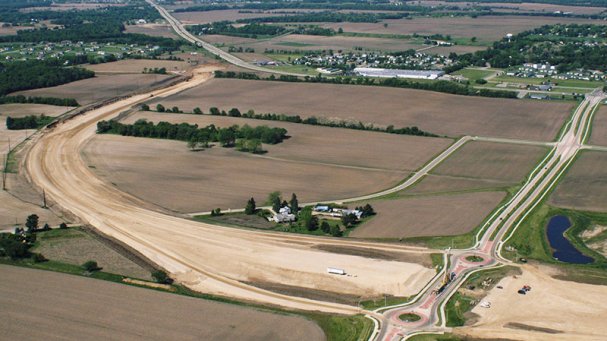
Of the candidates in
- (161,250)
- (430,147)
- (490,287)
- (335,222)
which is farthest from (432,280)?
(430,147)

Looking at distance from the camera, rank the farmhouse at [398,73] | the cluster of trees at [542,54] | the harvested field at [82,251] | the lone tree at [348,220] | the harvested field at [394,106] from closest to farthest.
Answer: the harvested field at [82,251], the lone tree at [348,220], the harvested field at [394,106], the farmhouse at [398,73], the cluster of trees at [542,54]

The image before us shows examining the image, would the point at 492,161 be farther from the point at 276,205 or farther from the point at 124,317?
the point at 124,317

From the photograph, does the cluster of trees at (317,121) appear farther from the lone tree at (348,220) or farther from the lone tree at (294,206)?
the lone tree at (348,220)

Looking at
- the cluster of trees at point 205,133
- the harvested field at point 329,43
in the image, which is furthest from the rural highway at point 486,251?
the harvested field at point 329,43

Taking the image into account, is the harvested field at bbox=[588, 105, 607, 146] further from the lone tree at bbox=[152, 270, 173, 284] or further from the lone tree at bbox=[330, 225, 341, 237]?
the lone tree at bbox=[152, 270, 173, 284]

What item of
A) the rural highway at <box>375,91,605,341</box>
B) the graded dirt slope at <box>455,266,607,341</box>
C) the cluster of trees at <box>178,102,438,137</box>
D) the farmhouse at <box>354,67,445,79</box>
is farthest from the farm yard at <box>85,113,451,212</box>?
the farmhouse at <box>354,67,445,79</box>

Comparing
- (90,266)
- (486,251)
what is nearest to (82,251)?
(90,266)
